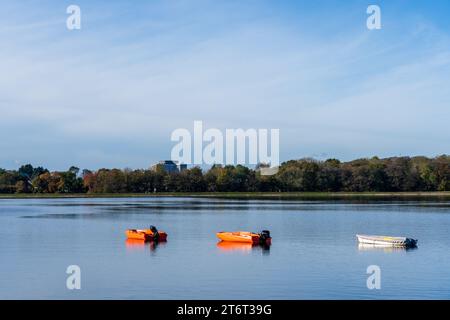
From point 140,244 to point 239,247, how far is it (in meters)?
7.59

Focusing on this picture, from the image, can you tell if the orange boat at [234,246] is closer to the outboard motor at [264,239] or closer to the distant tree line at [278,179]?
the outboard motor at [264,239]

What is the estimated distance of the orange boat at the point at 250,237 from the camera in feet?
159

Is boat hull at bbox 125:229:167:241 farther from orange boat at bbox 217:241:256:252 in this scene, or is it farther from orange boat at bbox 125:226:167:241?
orange boat at bbox 217:241:256:252

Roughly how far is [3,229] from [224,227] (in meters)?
21.2

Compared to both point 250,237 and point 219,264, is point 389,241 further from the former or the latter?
point 219,264

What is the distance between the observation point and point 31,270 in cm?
3578

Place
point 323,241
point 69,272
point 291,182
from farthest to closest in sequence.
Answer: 1. point 291,182
2. point 323,241
3. point 69,272

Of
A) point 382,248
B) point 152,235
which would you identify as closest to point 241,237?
point 152,235

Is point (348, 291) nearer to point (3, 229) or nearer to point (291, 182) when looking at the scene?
point (3, 229)

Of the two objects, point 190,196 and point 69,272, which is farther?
point 190,196

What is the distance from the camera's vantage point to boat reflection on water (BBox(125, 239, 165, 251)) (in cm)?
4716

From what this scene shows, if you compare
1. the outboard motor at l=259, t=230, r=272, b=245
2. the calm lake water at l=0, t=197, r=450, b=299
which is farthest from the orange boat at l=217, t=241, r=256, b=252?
the outboard motor at l=259, t=230, r=272, b=245
